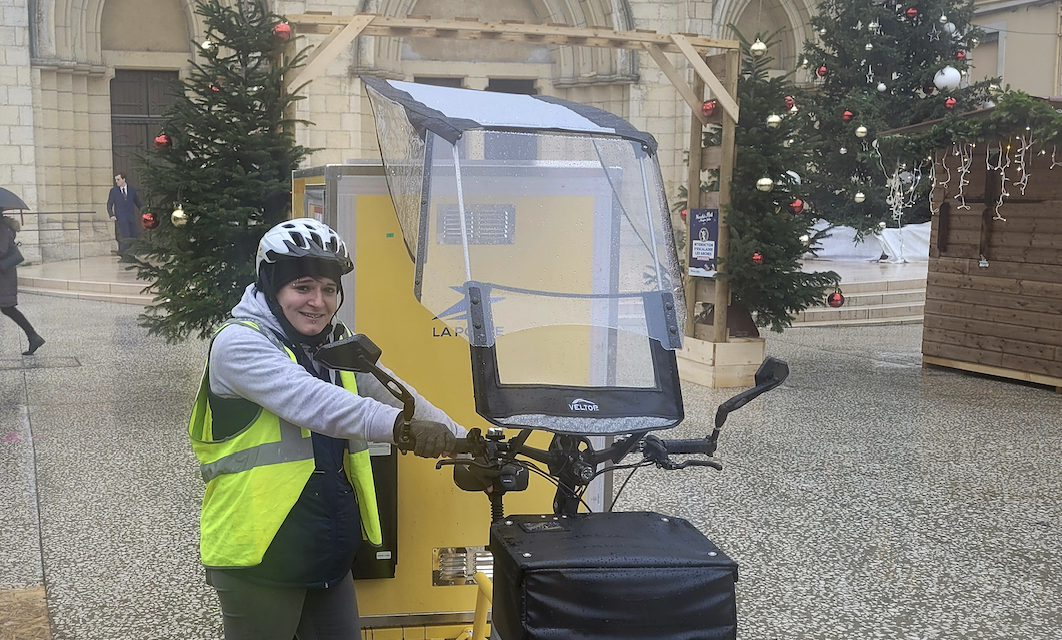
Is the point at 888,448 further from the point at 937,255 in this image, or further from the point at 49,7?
the point at 49,7

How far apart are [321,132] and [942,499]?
42.9 feet

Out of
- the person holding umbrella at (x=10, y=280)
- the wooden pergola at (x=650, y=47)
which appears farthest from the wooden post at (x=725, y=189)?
the person holding umbrella at (x=10, y=280)

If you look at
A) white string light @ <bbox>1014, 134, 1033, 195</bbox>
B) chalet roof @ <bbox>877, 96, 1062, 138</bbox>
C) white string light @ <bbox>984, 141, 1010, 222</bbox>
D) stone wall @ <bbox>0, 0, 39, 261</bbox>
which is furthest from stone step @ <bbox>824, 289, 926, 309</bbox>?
stone wall @ <bbox>0, 0, 39, 261</bbox>

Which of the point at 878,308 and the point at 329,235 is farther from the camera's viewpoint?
the point at 878,308

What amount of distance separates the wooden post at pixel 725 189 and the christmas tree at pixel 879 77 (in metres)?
8.54

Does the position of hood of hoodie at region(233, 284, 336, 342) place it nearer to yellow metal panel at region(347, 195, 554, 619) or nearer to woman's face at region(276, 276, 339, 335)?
woman's face at region(276, 276, 339, 335)

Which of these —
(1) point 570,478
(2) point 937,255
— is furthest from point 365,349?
(2) point 937,255

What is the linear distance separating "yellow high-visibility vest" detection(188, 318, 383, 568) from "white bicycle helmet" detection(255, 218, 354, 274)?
0.16 m

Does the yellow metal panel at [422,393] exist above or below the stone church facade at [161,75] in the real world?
below

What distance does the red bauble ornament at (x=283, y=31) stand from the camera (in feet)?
25.3

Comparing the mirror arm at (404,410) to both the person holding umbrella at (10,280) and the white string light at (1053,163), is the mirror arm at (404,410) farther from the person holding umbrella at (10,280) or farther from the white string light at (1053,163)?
the person holding umbrella at (10,280)

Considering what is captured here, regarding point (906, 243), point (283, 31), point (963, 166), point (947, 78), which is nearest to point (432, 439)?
point (283, 31)

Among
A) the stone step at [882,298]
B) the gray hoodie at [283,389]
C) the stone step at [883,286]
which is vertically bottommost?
the stone step at [882,298]

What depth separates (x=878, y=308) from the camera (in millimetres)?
14250
